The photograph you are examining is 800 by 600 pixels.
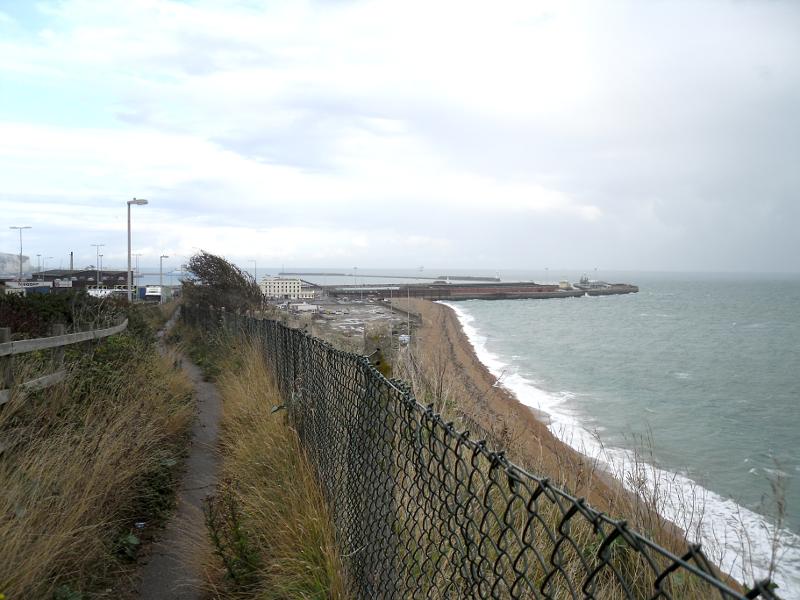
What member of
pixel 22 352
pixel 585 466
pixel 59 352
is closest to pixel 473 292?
pixel 585 466

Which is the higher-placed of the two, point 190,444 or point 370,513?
point 370,513

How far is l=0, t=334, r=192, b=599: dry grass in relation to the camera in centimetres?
355

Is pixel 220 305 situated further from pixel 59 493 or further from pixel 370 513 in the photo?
pixel 370 513

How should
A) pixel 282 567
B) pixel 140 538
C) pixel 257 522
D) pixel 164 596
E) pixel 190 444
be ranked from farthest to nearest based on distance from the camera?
pixel 190 444, pixel 140 538, pixel 257 522, pixel 164 596, pixel 282 567

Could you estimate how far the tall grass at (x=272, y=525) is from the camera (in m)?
3.55

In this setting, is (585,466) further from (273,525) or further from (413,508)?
(273,525)

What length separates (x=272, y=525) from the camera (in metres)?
4.30

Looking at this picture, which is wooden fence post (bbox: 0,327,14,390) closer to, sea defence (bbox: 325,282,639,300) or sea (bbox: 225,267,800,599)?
sea (bbox: 225,267,800,599)

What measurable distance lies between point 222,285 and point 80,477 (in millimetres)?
19861

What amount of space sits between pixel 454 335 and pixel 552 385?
66.4 ft

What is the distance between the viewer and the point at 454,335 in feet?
168

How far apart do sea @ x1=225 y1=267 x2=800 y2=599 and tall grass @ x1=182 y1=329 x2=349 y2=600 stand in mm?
2340

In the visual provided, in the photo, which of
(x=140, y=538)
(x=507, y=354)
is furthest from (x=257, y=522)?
(x=507, y=354)

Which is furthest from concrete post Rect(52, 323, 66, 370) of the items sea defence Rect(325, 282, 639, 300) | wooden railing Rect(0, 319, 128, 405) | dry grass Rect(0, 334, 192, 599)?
sea defence Rect(325, 282, 639, 300)
